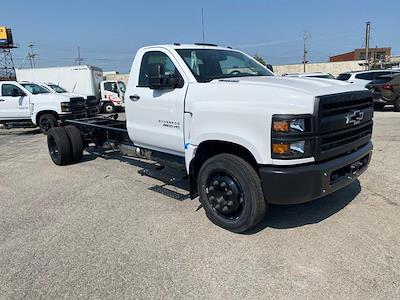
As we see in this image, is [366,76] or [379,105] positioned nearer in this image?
[379,105]

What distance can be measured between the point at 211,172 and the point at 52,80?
2354 cm

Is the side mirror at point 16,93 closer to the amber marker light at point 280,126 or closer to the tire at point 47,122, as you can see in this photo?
the tire at point 47,122

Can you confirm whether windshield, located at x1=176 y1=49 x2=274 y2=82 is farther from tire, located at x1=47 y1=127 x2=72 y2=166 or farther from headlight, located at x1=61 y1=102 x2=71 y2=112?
headlight, located at x1=61 y1=102 x2=71 y2=112

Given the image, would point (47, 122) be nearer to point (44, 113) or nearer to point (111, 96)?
point (44, 113)

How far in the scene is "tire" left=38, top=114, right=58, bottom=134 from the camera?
1302 cm

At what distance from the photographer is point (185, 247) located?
154 inches

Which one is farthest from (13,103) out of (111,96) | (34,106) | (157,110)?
(157,110)

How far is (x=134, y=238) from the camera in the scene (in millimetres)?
4195

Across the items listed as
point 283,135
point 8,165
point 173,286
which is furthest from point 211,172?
point 8,165

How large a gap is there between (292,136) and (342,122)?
66 cm

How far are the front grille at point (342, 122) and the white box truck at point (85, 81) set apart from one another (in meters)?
19.3

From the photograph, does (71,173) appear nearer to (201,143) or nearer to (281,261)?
(201,143)

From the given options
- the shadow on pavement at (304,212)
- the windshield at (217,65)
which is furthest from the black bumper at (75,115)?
the shadow on pavement at (304,212)

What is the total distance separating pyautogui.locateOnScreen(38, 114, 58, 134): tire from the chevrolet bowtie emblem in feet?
36.5
